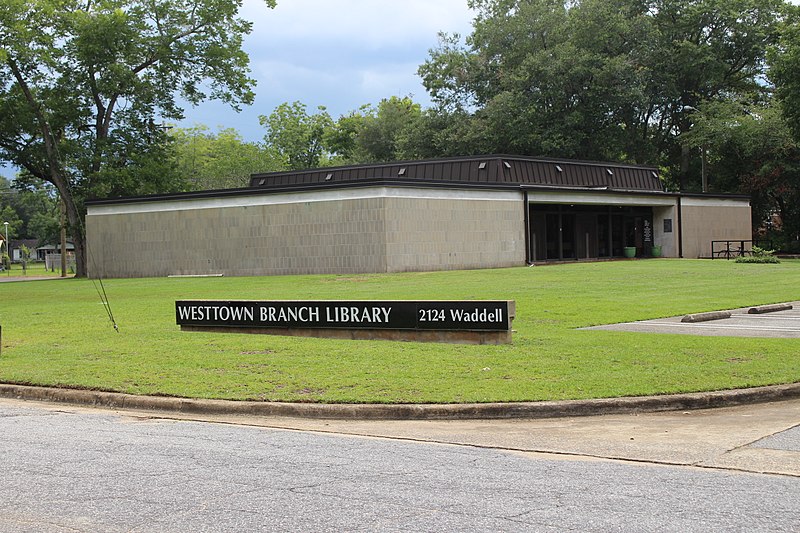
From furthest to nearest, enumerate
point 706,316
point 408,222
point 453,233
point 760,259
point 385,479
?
point 760,259 < point 453,233 < point 408,222 < point 706,316 < point 385,479

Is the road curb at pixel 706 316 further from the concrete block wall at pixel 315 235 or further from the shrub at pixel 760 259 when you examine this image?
the shrub at pixel 760 259

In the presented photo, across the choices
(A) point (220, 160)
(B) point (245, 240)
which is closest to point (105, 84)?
(B) point (245, 240)

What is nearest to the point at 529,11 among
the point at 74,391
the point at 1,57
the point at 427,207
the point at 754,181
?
the point at 754,181

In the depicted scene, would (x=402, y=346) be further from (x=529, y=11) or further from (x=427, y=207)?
(x=529, y=11)

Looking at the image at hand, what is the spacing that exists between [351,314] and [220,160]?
74077mm

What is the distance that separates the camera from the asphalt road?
19.1 ft

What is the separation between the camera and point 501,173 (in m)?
42.2

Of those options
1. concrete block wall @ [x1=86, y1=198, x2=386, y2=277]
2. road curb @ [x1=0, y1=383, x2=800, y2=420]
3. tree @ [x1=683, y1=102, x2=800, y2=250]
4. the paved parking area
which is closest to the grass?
road curb @ [x1=0, y1=383, x2=800, y2=420]

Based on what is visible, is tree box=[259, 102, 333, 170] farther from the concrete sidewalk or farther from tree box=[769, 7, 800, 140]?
the concrete sidewalk

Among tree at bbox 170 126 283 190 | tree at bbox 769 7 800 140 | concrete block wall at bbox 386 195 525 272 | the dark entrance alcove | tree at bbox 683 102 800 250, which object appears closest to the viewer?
concrete block wall at bbox 386 195 525 272

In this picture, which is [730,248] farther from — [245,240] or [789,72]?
[245,240]

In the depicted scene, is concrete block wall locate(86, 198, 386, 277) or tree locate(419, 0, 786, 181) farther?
tree locate(419, 0, 786, 181)

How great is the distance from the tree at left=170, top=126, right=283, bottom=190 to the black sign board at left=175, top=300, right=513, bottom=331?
205 feet

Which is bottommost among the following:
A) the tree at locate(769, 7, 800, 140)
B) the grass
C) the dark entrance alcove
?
the grass
